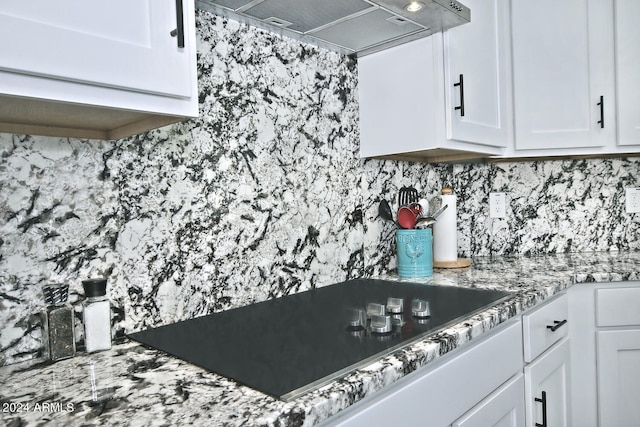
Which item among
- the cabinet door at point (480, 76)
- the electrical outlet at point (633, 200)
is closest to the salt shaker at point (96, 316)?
the cabinet door at point (480, 76)

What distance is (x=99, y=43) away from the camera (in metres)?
0.73

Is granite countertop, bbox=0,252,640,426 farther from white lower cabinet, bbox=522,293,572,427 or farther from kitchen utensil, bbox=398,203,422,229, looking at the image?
kitchen utensil, bbox=398,203,422,229

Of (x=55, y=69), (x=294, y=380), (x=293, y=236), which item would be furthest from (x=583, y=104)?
(x=55, y=69)

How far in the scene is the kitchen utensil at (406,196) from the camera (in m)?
1.98

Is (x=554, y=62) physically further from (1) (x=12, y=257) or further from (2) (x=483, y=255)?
(1) (x=12, y=257)

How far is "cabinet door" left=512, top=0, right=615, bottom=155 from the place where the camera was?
1975 millimetres

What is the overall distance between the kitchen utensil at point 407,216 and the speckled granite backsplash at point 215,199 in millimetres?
118

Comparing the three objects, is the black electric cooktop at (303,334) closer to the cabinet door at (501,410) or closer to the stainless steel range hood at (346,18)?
the cabinet door at (501,410)

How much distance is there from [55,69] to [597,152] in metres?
2.10

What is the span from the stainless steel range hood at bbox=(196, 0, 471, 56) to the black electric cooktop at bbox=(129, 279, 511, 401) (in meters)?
0.85

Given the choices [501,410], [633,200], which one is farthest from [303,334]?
[633,200]

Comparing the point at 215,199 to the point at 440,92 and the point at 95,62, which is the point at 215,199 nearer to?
the point at 95,62

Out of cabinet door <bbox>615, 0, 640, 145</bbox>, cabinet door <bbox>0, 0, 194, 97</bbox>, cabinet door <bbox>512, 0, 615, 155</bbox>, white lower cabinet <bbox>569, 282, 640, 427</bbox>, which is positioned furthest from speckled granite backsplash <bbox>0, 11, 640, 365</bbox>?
cabinet door <bbox>615, 0, 640, 145</bbox>

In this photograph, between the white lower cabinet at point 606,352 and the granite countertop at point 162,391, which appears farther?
the white lower cabinet at point 606,352
